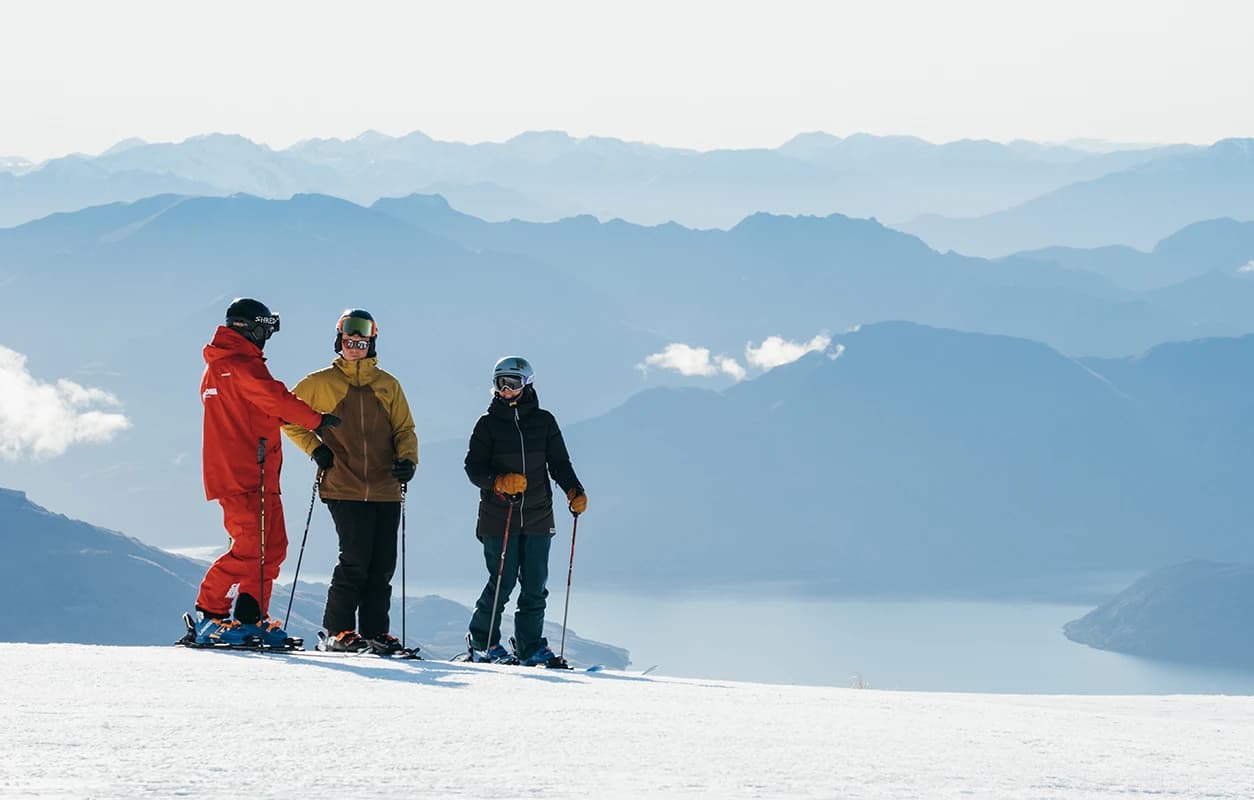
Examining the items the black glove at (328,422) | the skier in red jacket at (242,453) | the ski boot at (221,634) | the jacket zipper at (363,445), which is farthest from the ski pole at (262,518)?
the jacket zipper at (363,445)

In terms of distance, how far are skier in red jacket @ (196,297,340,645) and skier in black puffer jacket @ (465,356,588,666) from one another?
135cm

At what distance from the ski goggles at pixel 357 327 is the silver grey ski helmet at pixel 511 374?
85 centimetres

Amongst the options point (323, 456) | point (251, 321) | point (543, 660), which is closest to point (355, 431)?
point (323, 456)

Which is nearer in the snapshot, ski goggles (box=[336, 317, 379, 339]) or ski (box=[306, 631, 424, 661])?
ski (box=[306, 631, 424, 661])

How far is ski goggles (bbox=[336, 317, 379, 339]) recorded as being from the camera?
28.5 ft

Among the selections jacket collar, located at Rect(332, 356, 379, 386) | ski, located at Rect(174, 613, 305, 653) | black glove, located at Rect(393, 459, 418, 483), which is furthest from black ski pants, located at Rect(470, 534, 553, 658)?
ski, located at Rect(174, 613, 305, 653)

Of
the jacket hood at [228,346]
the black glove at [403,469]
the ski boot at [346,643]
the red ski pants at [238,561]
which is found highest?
the jacket hood at [228,346]

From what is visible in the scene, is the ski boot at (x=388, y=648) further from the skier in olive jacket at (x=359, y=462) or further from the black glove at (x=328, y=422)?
the black glove at (x=328, y=422)

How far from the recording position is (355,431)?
28.7 ft

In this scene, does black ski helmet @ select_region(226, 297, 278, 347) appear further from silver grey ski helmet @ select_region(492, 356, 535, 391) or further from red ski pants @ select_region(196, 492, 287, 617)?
silver grey ski helmet @ select_region(492, 356, 535, 391)

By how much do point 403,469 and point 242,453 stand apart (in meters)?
0.95

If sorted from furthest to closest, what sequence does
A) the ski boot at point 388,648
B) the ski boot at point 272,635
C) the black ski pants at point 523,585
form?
the black ski pants at point 523,585 → the ski boot at point 388,648 → the ski boot at point 272,635

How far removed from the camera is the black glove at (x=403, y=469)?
8.67 m

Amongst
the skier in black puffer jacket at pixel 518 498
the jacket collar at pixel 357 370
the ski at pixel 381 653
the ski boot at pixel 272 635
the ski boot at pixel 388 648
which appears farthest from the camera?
the skier in black puffer jacket at pixel 518 498
